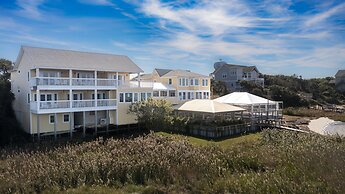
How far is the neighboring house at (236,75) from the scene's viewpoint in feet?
205

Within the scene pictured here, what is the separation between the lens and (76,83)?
26.8m

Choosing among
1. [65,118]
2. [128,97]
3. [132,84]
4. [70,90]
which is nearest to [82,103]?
[70,90]

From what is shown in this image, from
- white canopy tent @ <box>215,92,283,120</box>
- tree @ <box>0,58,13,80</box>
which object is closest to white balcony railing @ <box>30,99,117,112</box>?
tree @ <box>0,58,13,80</box>

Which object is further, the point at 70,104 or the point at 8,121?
the point at 70,104

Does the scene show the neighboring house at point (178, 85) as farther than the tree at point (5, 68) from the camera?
Yes

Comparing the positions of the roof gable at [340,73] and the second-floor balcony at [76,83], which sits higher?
the roof gable at [340,73]

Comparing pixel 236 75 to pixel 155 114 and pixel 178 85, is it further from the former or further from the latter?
pixel 155 114

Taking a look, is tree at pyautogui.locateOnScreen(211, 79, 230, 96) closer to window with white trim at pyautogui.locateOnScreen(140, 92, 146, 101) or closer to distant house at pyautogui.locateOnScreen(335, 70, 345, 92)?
window with white trim at pyautogui.locateOnScreen(140, 92, 146, 101)

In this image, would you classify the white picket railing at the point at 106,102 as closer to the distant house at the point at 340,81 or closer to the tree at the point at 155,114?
the tree at the point at 155,114

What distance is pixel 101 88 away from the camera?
28516 mm

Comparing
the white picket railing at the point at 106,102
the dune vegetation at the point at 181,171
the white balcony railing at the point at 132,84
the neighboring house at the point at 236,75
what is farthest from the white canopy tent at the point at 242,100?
the neighboring house at the point at 236,75

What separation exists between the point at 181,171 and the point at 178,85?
23.4 metres

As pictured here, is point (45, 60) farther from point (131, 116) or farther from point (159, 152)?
point (159, 152)

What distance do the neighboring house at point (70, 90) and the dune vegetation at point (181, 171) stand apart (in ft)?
23.7
